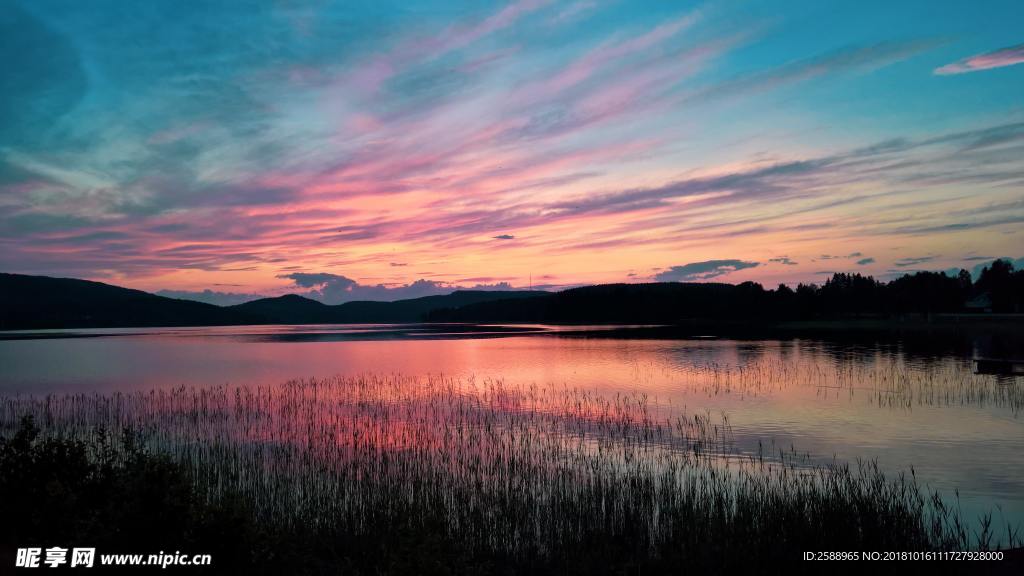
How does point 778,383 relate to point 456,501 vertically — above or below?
below

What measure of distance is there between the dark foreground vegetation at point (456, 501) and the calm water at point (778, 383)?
2.48 meters

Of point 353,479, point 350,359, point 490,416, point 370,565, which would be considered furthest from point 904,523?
point 350,359

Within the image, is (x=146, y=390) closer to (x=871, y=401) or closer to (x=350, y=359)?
(x=350, y=359)

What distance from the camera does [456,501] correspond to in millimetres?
14789

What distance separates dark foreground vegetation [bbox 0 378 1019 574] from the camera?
9.89 metres

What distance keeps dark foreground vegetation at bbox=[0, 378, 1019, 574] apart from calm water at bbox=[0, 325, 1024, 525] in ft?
8.14

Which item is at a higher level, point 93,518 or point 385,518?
point 93,518

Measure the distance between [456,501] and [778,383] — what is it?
3073 cm

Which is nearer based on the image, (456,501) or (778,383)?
(456,501)

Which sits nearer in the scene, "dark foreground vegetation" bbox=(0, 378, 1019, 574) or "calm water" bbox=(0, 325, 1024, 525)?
"dark foreground vegetation" bbox=(0, 378, 1019, 574)

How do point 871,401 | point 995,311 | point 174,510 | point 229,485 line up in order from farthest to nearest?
point 995,311 → point 871,401 → point 229,485 → point 174,510

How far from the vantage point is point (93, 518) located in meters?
9.64

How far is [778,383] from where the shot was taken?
39562mm

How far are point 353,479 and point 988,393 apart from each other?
33332 millimetres
